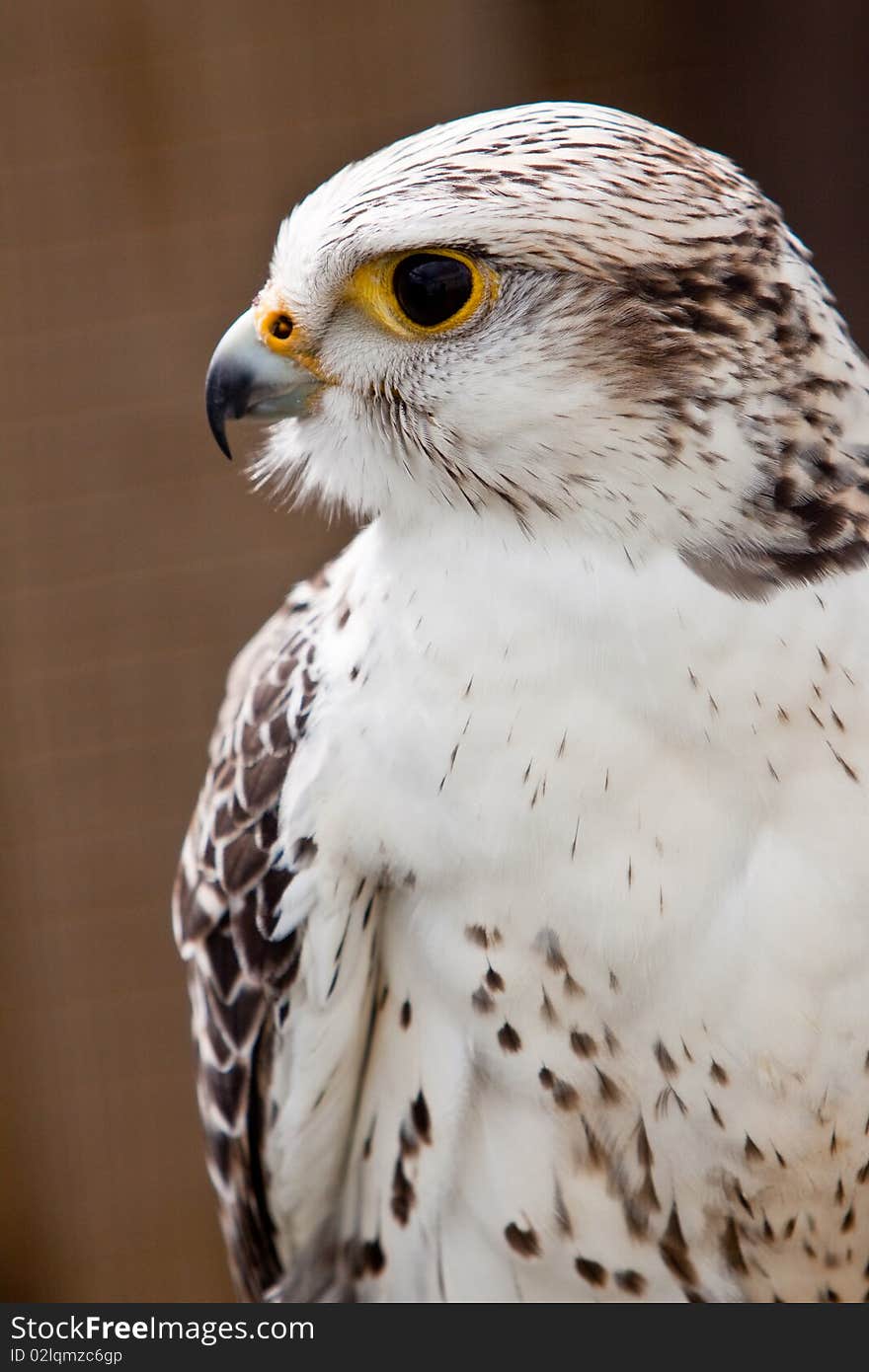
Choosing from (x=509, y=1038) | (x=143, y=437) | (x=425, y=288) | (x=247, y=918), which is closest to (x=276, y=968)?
(x=247, y=918)

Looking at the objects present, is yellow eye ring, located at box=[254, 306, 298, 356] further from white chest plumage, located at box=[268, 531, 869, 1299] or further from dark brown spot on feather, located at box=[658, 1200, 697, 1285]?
dark brown spot on feather, located at box=[658, 1200, 697, 1285]

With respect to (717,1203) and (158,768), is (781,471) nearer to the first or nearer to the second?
(717,1203)

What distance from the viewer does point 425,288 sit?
1.51 m

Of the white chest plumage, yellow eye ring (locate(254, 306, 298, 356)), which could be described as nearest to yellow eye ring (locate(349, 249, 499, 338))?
yellow eye ring (locate(254, 306, 298, 356))

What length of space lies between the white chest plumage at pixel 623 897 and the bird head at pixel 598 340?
0.07 meters

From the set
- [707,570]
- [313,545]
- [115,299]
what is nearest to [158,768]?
[313,545]

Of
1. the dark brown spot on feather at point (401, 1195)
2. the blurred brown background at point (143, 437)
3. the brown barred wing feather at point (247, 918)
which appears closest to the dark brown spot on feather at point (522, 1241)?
the dark brown spot on feather at point (401, 1195)

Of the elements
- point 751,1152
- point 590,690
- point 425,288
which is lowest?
point 751,1152

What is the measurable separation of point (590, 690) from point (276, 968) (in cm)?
59

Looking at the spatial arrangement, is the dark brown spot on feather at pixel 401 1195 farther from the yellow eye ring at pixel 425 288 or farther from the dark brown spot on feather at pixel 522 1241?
the yellow eye ring at pixel 425 288

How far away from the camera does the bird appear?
1.48 meters

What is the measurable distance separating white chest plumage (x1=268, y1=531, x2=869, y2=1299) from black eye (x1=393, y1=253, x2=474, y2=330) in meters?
0.25

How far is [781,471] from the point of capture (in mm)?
1481

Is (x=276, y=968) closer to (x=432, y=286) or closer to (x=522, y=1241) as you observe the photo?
(x=522, y=1241)
